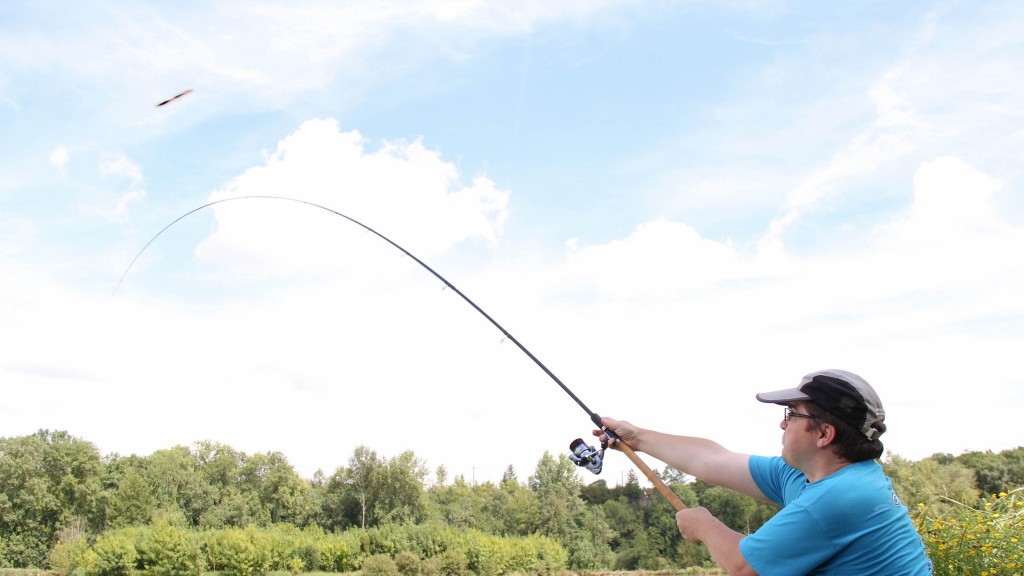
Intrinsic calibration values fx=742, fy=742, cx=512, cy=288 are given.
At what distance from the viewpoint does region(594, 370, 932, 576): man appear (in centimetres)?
203

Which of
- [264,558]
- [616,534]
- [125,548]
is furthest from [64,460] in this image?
[616,534]

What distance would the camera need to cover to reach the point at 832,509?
2.02 meters

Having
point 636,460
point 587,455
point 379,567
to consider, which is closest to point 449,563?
point 379,567

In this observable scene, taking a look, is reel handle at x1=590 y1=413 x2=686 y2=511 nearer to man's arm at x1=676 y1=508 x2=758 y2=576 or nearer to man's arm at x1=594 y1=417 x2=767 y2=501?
man's arm at x1=594 y1=417 x2=767 y2=501

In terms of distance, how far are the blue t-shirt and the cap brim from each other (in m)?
0.23

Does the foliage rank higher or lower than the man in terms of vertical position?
lower

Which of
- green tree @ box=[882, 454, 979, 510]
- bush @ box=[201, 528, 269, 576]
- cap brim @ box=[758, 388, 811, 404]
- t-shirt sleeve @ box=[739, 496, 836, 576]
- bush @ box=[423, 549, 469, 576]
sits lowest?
bush @ box=[423, 549, 469, 576]

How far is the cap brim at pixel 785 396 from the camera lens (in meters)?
2.21

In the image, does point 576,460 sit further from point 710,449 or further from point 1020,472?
point 1020,472

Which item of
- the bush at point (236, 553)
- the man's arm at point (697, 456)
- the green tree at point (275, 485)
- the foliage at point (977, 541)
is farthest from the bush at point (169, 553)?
the man's arm at point (697, 456)

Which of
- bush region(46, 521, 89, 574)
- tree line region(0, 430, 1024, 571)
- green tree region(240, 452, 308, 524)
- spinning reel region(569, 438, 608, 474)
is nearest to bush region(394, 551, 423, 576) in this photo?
tree line region(0, 430, 1024, 571)

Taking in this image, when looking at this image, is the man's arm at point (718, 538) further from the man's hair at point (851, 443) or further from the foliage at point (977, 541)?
the foliage at point (977, 541)

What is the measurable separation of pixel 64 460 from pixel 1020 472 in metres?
53.2

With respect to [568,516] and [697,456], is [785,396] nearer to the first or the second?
[697,456]
